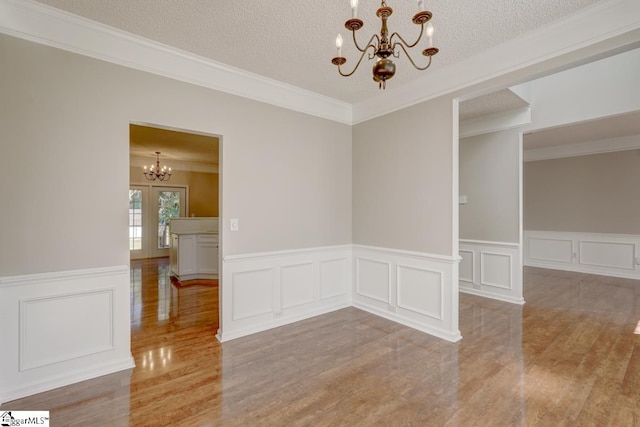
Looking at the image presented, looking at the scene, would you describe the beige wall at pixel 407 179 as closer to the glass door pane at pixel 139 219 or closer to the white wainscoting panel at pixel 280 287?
the white wainscoting panel at pixel 280 287

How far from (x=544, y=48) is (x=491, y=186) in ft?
8.51

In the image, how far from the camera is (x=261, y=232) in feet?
11.7

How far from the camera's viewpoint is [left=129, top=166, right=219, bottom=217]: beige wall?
913 centimetres

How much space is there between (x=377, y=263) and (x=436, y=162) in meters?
1.53

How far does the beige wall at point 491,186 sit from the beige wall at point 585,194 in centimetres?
358

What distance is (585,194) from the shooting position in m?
6.73

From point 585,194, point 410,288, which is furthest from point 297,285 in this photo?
point 585,194

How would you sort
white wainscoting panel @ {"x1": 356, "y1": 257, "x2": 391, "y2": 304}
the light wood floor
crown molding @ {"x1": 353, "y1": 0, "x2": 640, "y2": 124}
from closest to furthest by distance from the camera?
the light wood floor, crown molding @ {"x1": 353, "y1": 0, "x2": 640, "y2": 124}, white wainscoting panel @ {"x1": 356, "y1": 257, "x2": 391, "y2": 304}

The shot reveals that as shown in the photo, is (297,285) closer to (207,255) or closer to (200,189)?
(207,255)

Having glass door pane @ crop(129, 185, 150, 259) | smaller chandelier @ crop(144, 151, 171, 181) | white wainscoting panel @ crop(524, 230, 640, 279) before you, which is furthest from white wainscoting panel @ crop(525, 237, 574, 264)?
glass door pane @ crop(129, 185, 150, 259)

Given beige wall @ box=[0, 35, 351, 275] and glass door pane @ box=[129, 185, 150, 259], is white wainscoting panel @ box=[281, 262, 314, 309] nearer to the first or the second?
beige wall @ box=[0, 35, 351, 275]

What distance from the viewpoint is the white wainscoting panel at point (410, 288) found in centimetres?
332

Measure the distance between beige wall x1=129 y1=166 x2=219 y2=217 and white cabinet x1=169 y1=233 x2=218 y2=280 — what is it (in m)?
3.49

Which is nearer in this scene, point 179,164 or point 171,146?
point 171,146
